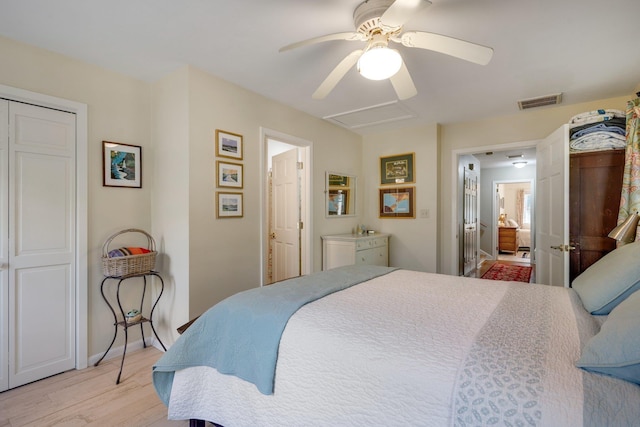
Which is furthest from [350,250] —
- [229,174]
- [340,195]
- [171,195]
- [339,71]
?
[339,71]

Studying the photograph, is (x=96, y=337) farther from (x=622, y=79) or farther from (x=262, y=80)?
(x=622, y=79)

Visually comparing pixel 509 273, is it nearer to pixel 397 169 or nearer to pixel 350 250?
pixel 397 169

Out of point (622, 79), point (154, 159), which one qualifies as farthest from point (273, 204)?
point (622, 79)

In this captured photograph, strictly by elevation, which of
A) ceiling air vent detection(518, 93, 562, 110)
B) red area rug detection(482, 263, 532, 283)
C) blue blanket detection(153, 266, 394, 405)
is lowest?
red area rug detection(482, 263, 532, 283)

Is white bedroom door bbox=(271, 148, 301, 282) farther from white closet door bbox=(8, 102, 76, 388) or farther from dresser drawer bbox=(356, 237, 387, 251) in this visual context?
white closet door bbox=(8, 102, 76, 388)

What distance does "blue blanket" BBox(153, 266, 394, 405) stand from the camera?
1278mm

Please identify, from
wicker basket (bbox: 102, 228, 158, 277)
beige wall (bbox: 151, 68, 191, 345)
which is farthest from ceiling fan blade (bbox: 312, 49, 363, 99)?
wicker basket (bbox: 102, 228, 158, 277)

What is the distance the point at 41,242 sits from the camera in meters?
2.23

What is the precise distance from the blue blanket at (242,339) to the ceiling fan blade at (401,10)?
141 cm

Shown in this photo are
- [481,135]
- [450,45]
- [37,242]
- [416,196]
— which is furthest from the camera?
[416,196]

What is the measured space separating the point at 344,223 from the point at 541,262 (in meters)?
2.30

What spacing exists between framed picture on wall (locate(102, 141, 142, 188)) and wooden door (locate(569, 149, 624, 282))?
391cm

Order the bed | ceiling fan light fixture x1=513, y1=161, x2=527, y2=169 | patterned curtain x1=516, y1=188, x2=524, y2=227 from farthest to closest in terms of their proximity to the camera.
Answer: patterned curtain x1=516, y1=188, x2=524, y2=227, ceiling fan light fixture x1=513, y1=161, x2=527, y2=169, the bed

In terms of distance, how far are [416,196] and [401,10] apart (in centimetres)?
303
